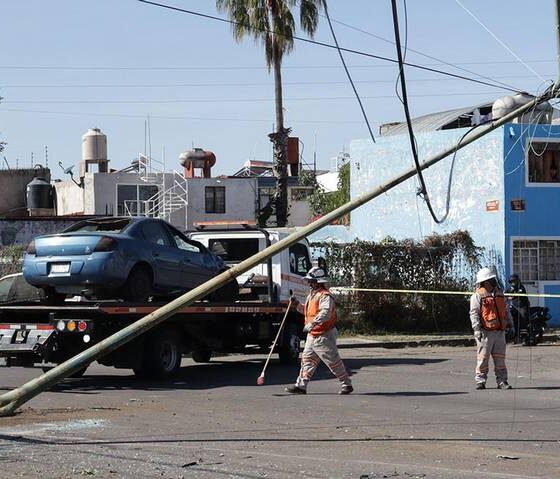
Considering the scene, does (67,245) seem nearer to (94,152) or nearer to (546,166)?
(546,166)

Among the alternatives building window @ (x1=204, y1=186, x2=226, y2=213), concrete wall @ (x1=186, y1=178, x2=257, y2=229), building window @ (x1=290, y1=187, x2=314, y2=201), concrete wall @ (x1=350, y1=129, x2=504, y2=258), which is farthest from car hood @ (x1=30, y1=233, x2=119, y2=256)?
building window @ (x1=290, y1=187, x2=314, y2=201)

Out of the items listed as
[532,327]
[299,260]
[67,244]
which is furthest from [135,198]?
[67,244]

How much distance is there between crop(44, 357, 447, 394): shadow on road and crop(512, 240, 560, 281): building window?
9.92 metres

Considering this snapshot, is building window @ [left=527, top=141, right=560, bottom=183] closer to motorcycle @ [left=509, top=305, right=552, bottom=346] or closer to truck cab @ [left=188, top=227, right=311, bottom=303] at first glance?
motorcycle @ [left=509, top=305, right=552, bottom=346]

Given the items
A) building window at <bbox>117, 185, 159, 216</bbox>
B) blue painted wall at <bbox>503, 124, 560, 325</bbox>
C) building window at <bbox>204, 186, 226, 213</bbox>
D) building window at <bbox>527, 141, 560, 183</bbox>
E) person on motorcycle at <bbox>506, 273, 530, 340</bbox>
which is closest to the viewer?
person on motorcycle at <bbox>506, 273, 530, 340</bbox>

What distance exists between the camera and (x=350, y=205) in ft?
35.4

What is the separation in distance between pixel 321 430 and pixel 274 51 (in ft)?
82.4

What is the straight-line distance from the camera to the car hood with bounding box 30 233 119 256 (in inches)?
634

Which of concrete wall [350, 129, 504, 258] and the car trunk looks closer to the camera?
the car trunk

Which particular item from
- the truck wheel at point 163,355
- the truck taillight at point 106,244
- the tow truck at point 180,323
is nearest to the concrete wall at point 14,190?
the tow truck at point 180,323

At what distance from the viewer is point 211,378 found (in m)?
17.6

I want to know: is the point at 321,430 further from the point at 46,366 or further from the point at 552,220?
the point at 552,220

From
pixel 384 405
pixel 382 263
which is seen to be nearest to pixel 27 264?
pixel 384 405

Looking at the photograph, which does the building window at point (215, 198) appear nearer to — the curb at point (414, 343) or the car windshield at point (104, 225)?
the curb at point (414, 343)
